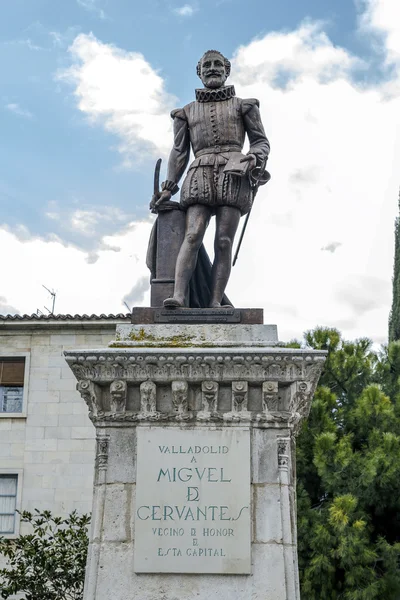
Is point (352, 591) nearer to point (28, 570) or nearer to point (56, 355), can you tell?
point (28, 570)

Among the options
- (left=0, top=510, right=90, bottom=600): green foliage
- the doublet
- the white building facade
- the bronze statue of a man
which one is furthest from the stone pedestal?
the white building facade

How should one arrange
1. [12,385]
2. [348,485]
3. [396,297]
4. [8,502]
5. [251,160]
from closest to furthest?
[251,160] < [348,485] < [8,502] < [12,385] < [396,297]

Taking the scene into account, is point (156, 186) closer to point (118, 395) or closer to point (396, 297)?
point (118, 395)

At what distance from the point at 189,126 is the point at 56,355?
17793mm

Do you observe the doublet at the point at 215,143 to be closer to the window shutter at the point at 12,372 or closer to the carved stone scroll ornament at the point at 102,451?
the carved stone scroll ornament at the point at 102,451

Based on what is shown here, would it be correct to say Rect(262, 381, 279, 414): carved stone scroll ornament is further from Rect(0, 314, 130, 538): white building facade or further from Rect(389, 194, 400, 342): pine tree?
Rect(389, 194, 400, 342): pine tree

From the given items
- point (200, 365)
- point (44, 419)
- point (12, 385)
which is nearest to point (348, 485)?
point (44, 419)

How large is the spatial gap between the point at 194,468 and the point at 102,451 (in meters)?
0.89

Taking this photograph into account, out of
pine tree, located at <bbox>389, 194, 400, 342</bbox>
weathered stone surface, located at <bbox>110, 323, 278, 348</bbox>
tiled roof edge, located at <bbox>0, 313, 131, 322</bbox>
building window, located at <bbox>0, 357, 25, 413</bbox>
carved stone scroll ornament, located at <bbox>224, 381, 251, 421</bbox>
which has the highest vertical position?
pine tree, located at <bbox>389, 194, 400, 342</bbox>

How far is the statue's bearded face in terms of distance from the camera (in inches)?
412

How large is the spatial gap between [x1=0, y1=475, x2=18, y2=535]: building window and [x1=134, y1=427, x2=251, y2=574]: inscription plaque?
18.4 m

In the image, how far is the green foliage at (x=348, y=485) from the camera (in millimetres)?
19359

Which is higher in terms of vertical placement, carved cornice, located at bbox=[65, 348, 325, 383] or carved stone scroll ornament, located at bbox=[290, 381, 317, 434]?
carved cornice, located at bbox=[65, 348, 325, 383]

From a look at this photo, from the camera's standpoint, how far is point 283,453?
351 inches
